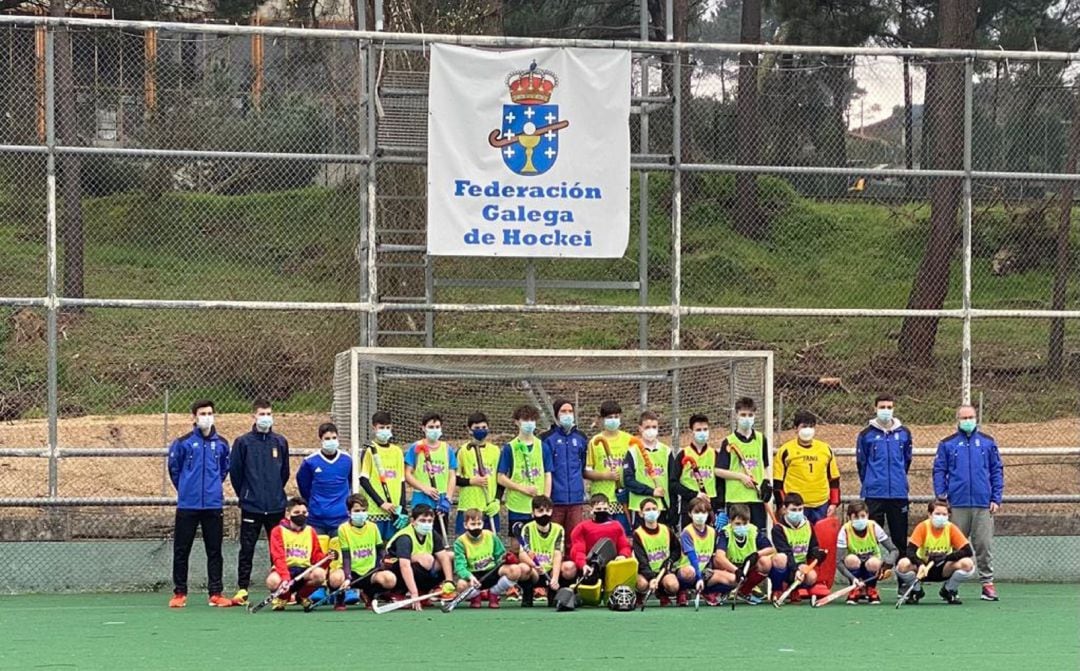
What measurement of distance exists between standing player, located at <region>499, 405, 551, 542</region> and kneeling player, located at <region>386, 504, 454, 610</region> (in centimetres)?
90

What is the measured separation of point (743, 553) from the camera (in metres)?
13.9

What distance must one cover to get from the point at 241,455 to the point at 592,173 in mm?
3761

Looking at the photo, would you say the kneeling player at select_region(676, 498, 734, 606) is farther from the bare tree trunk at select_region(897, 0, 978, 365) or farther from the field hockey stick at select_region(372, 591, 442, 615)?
the bare tree trunk at select_region(897, 0, 978, 365)

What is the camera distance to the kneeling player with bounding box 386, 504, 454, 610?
13516 mm

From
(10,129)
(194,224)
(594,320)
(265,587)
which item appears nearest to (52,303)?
(265,587)

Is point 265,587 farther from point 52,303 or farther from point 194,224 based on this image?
point 194,224

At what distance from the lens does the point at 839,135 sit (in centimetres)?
1766

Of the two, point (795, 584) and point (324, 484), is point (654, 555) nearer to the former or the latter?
point (795, 584)

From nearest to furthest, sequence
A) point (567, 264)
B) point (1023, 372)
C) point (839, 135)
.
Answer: point (839, 135) < point (567, 264) < point (1023, 372)

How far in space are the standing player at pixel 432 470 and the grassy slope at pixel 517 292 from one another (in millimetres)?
4803

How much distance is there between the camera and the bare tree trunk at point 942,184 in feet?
55.3

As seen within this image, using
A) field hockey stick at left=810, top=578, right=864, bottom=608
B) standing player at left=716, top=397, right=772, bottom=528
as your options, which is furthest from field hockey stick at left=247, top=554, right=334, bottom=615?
field hockey stick at left=810, top=578, right=864, bottom=608

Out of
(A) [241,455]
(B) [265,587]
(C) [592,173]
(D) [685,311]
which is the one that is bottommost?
(B) [265,587]

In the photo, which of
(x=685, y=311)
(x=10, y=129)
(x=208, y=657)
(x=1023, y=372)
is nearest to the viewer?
(x=208, y=657)
